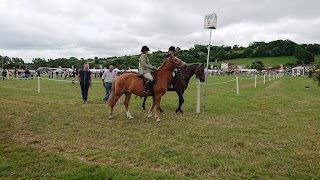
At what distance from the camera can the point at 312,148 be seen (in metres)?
5.85

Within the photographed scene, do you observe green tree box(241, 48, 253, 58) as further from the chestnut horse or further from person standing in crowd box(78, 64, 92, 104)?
the chestnut horse

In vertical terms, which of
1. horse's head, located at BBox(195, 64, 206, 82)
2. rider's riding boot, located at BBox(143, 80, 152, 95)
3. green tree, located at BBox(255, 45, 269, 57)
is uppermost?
green tree, located at BBox(255, 45, 269, 57)

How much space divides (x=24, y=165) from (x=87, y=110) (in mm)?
6210

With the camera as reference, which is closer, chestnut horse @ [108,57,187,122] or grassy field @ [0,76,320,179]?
grassy field @ [0,76,320,179]

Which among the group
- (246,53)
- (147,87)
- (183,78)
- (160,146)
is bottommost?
A: (160,146)

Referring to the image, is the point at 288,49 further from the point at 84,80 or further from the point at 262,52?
the point at 84,80

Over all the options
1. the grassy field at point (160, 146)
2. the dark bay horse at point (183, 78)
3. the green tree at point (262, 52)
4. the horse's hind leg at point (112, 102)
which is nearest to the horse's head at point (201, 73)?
the dark bay horse at point (183, 78)

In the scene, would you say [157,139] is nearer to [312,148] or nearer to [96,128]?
[96,128]

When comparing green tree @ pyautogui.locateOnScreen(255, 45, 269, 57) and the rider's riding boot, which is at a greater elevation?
green tree @ pyautogui.locateOnScreen(255, 45, 269, 57)

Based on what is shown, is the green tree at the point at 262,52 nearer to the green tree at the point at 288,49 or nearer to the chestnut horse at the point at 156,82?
the green tree at the point at 288,49

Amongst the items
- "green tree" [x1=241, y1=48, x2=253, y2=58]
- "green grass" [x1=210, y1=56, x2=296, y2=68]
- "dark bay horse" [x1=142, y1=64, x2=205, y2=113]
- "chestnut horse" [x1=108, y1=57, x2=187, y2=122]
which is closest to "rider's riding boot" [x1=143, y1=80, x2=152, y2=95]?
"chestnut horse" [x1=108, y1=57, x2=187, y2=122]

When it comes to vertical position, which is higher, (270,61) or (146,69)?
(270,61)

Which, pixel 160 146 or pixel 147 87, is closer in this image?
pixel 160 146

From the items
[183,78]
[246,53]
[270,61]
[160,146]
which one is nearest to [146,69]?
[183,78]
